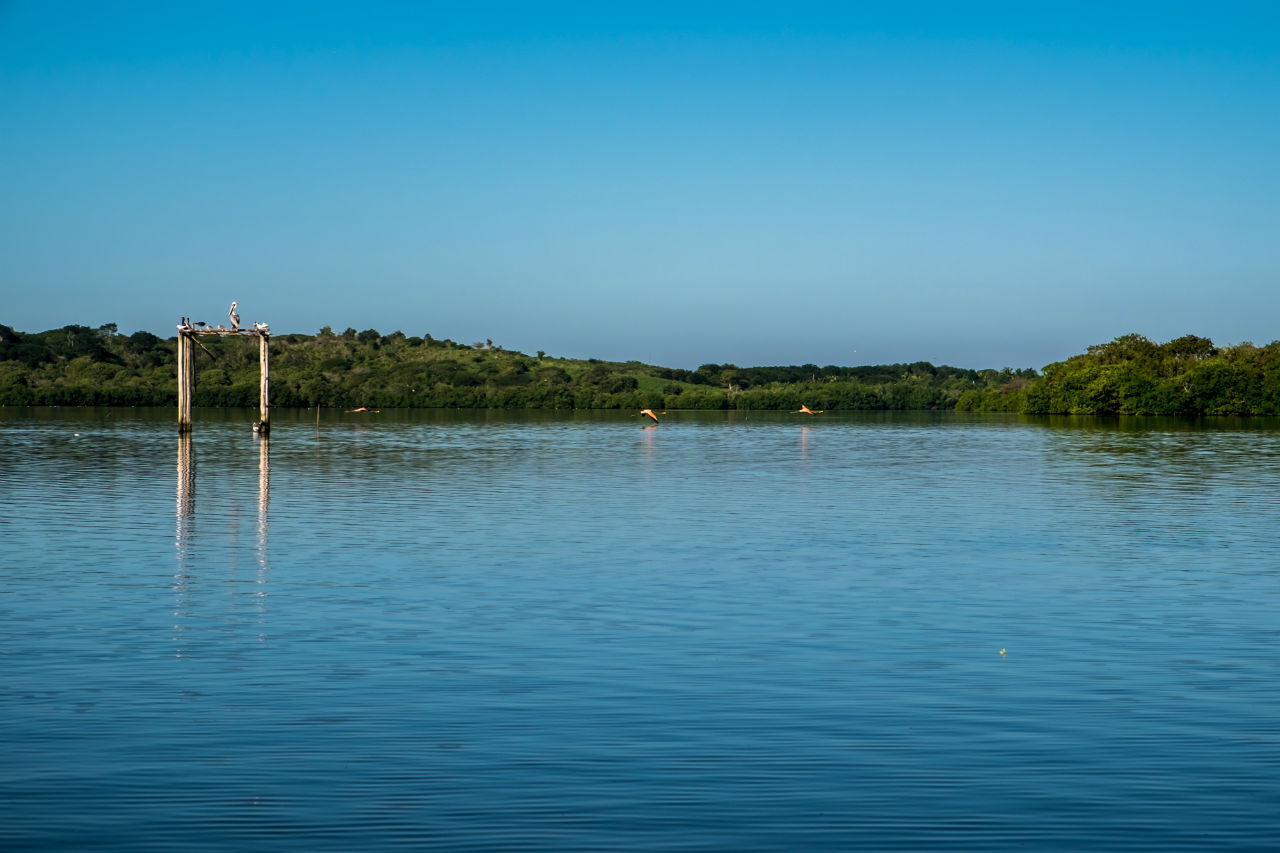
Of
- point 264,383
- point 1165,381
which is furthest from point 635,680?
point 1165,381

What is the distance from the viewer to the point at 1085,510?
3691cm

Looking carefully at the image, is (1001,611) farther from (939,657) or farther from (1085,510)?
(1085,510)

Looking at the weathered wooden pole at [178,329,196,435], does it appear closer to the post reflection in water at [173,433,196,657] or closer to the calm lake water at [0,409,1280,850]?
the post reflection in water at [173,433,196,657]

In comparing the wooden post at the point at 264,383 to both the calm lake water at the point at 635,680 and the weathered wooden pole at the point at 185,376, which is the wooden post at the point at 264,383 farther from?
the calm lake water at the point at 635,680

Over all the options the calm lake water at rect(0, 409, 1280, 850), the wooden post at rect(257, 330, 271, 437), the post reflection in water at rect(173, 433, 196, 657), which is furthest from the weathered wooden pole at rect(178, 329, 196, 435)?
the calm lake water at rect(0, 409, 1280, 850)

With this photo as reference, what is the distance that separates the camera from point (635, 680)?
14.5 m

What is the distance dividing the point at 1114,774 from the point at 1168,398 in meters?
162

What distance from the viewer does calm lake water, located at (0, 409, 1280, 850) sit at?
982cm

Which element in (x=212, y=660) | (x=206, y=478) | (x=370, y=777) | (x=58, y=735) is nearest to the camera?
(x=370, y=777)

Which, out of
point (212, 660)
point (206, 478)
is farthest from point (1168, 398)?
point (212, 660)

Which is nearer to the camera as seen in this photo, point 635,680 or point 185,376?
point 635,680

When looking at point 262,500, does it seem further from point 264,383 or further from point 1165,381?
point 1165,381

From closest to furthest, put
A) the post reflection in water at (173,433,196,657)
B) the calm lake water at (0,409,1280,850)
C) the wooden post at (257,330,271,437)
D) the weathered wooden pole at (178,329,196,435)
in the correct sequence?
the calm lake water at (0,409,1280,850) → the post reflection in water at (173,433,196,657) → the weathered wooden pole at (178,329,196,435) → the wooden post at (257,330,271,437)

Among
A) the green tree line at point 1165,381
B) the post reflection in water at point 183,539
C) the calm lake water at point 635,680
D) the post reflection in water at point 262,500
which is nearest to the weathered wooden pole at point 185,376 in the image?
the post reflection in water at point 262,500
